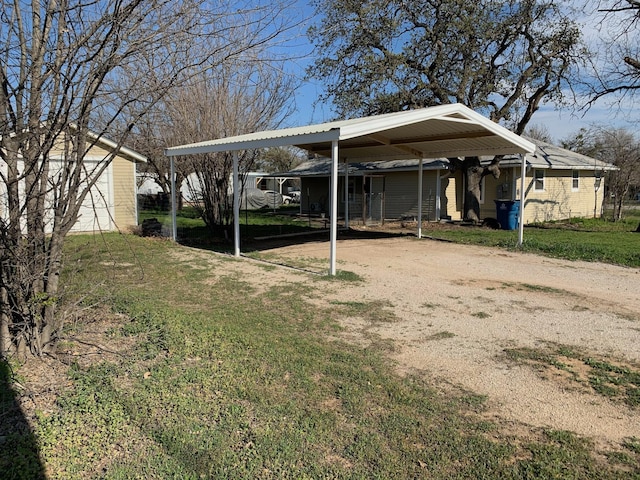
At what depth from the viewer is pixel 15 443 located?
9.68 ft

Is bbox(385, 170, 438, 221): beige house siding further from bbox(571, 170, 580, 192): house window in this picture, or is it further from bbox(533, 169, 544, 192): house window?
bbox(571, 170, 580, 192): house window

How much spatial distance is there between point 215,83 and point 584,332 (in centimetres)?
1140

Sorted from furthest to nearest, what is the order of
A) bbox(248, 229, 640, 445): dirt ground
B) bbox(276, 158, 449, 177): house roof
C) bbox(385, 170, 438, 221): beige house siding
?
bbox(385, 170, 438, 221): beige house siding
bbox(276, 158, 449, 177): house roof
bbox(248, 229, 640, 445): dirt ground

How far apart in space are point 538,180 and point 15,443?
20.3 meters

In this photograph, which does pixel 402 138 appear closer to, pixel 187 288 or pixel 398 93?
pixel 398 93

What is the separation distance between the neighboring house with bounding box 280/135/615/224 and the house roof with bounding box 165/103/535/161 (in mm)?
4595

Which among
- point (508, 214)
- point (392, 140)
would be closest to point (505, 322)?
point (392, 140)

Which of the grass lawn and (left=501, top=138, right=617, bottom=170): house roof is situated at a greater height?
(left=501, top=138, right=617, bottom=170): house roof

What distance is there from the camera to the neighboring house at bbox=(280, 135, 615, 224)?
63.7ft

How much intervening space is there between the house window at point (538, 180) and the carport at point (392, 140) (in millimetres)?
7420

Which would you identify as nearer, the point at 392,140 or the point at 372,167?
the point at 392,140

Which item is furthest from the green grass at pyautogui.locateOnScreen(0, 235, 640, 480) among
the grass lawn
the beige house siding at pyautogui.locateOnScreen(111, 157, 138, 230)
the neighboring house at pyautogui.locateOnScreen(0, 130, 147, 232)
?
the beige house siding at pyautogui.locateOnScreen(111, 157, 138, 230)

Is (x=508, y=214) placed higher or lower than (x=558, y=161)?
lower

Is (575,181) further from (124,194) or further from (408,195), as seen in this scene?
(124,194)
